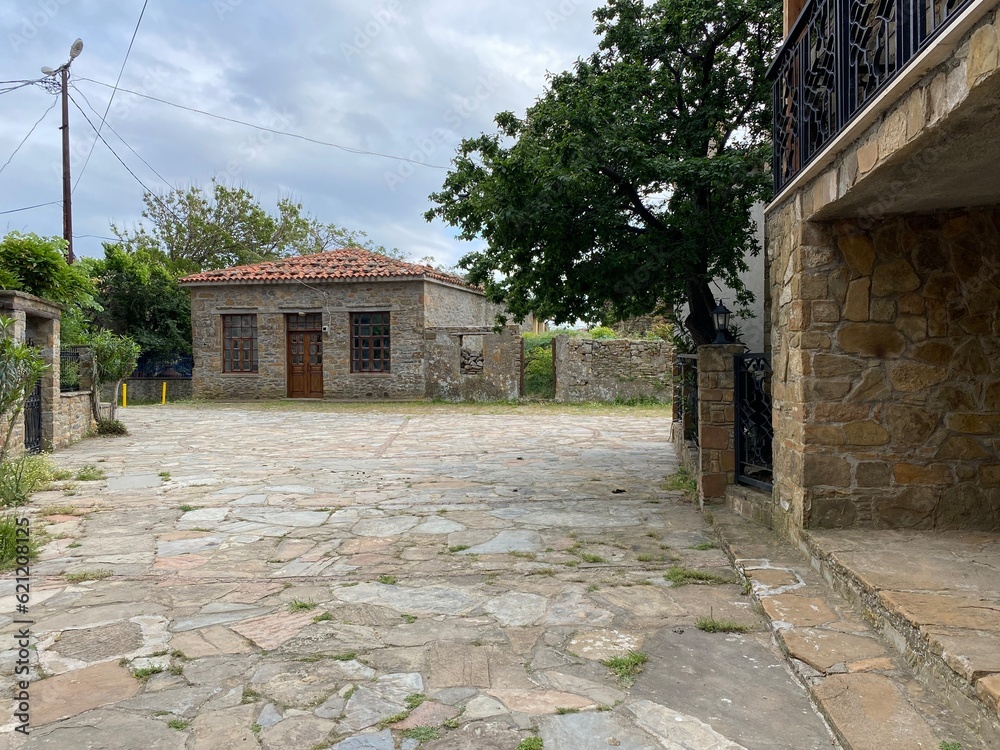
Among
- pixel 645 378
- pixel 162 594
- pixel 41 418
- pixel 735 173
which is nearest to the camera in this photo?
pixel 162 594

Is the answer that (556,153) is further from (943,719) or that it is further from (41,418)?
(41,418)

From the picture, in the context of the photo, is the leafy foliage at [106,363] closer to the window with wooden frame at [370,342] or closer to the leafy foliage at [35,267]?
the leafy foliage at [35,267]

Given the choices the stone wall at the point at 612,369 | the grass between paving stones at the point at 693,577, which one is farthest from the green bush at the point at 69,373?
the stone wall at the point at 612,369

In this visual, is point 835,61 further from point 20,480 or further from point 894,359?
point 20,480

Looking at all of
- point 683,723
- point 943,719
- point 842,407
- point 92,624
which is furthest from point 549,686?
point 842,407

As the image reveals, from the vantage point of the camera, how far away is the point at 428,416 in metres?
15.1

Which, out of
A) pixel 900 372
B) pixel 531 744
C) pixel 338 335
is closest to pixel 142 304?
pixel 338 335

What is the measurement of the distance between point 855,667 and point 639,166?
4594 mm

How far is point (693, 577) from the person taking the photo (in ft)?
12.7

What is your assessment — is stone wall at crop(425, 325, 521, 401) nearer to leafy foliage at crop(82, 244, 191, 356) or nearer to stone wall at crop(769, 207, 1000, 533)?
leafy foliage at crop(82, 244, 191, 356)

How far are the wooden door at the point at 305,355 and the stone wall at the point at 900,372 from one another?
17928 millimetres

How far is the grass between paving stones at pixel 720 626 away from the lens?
123 inches

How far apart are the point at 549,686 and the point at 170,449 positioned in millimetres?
8482

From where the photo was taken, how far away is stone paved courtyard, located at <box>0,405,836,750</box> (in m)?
2.33
